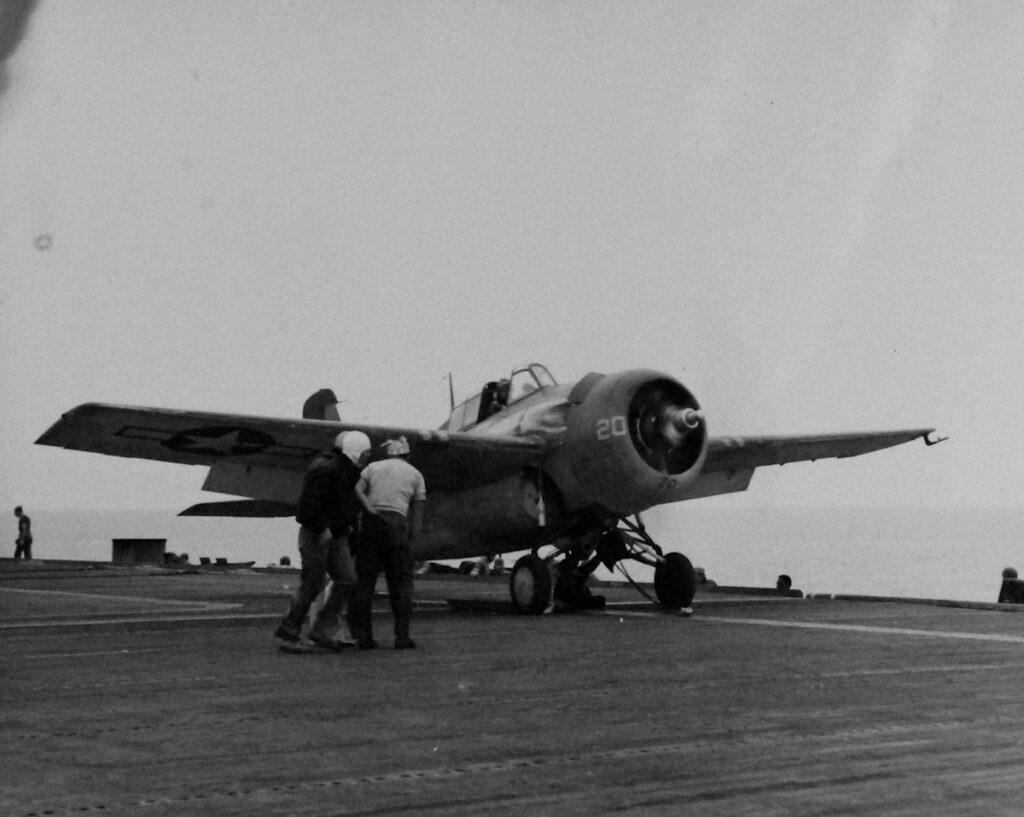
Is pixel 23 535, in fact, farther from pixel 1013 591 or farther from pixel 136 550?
pixel 1013 591

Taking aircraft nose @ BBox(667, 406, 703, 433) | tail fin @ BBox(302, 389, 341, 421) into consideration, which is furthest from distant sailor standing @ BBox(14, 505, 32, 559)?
aircraft nose @ BBox(667, 406, 703, 433)

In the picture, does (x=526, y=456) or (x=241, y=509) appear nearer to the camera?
(x=526, y=456)

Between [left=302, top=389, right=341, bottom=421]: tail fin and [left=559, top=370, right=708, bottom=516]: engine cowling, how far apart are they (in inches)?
363

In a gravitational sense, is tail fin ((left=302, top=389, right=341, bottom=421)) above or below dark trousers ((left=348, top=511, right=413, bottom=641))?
above

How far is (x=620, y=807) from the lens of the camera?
13.9 ft

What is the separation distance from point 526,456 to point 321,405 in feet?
29.4

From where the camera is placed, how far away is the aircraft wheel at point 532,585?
13.8 m

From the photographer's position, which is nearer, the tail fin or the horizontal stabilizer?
the horizontal stabilizer

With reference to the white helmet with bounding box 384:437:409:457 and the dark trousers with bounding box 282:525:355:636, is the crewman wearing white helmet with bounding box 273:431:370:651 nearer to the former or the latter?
the dark trousers with bounding box 282:525:355:636

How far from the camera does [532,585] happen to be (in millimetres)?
13859

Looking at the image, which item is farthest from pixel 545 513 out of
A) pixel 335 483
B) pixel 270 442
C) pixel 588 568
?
pixel 335 483

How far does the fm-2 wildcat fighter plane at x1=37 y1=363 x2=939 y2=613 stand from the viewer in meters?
13.8

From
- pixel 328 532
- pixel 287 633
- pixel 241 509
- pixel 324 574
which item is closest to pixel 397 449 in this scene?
pixel 328 532

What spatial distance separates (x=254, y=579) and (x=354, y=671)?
1701 centimetres
